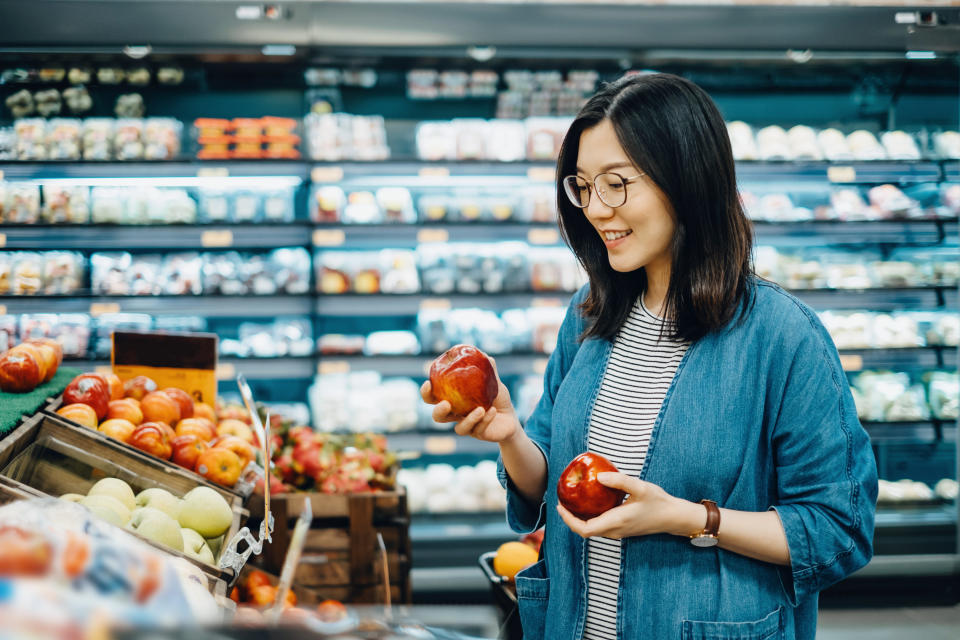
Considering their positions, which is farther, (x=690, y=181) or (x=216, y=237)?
(x=216, y=237)

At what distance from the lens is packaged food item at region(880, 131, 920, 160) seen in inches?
160

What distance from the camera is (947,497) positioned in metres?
4.07

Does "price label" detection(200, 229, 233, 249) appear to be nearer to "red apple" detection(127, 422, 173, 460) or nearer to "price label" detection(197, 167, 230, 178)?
"price label" detection(197, 167, 230, 178)

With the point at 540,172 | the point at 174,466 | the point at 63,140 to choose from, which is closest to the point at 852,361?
the point at 540,172

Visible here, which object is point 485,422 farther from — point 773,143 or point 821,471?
point 773,143

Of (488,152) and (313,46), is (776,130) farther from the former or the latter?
(313,46)

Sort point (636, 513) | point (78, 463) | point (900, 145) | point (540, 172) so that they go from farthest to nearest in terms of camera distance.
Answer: point (900, 145) < point (540, 172) < point (78, 463) < point (636, 513)

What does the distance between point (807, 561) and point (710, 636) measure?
182 mm

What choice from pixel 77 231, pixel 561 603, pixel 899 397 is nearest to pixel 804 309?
pixel 561 603

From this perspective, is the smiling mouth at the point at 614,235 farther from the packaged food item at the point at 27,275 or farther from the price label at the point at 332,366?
the packaged food item at the point at 27,275

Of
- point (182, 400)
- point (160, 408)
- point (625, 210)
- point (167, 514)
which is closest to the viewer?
point (625, 210)

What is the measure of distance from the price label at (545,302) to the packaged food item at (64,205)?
91.6 inches

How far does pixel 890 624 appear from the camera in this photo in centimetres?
357

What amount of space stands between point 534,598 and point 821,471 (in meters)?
0.55
